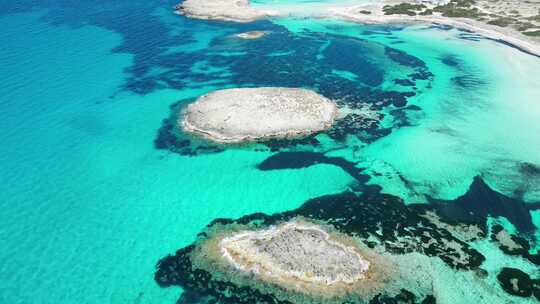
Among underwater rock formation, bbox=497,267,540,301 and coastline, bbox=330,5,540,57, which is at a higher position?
coastline, bbox=330,5,540,57

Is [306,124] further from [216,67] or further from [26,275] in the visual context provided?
[26,275]

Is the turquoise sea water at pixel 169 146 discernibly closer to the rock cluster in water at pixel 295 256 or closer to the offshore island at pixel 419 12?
the rock cluster in water at pixel 295 256

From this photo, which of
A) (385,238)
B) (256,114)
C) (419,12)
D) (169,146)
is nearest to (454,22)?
(419,12)

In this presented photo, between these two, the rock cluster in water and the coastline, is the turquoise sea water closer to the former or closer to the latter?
the coastline

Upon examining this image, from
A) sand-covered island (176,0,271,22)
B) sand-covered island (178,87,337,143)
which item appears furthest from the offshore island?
sand-covered island (178,87,337,143)

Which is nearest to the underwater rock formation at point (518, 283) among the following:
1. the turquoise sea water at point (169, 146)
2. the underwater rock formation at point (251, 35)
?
the turquoise sea water at point (169, 146)

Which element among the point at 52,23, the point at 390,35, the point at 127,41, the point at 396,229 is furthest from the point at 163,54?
the point at 396,229

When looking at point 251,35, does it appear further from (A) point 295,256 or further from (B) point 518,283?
(B) point 518,283
